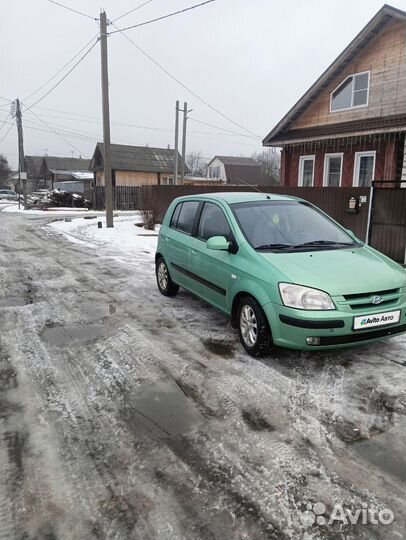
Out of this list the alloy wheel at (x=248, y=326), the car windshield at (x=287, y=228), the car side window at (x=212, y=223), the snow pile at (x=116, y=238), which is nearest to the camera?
the alloy wheel at (x=248, y=326)

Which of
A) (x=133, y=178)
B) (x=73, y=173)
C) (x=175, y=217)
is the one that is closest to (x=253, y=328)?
(x=175, y=217)

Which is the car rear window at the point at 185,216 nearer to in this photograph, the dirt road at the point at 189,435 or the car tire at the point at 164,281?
the car tire at the point at 164,281

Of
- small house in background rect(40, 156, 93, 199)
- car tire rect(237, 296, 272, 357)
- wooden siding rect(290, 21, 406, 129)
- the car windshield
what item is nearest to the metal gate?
the car windshield

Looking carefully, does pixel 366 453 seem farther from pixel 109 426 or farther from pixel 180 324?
pixel 180 324

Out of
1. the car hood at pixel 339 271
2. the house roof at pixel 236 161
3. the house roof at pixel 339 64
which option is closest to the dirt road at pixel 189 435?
the car hood at pixel 339 271

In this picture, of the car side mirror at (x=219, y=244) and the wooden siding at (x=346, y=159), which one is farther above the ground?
the wooden siding at (x=346, y=159)

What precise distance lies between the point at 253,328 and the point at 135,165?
132 feet

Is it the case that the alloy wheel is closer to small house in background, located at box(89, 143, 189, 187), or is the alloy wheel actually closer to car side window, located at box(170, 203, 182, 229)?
car side window, located at box(170, 203, 182, 229)

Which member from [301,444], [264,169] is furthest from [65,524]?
[264,169]

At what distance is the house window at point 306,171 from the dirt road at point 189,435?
1348 centimetres

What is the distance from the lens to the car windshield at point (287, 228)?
472 centimetres

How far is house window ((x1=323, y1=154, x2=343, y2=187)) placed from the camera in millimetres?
16234

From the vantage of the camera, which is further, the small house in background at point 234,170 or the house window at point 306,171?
the small house in background at point 234,170

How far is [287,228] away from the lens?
5.00 metres
